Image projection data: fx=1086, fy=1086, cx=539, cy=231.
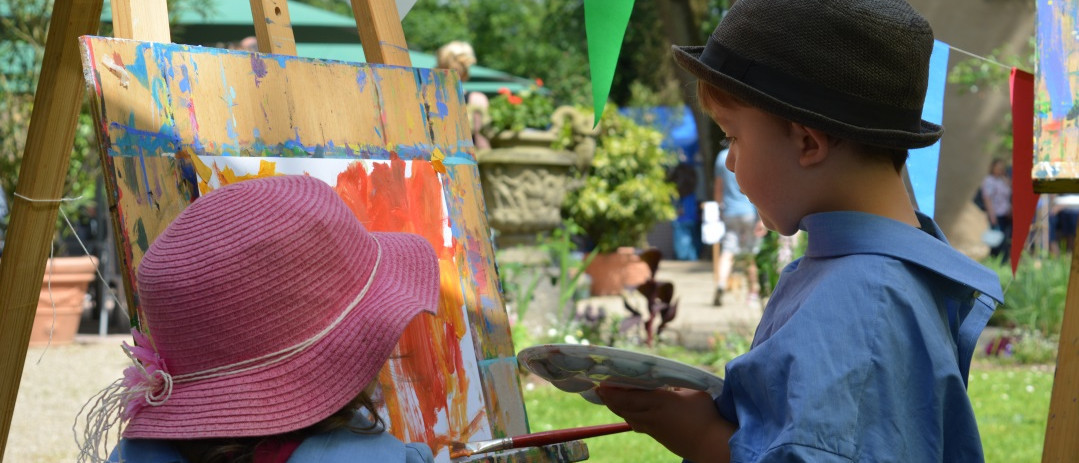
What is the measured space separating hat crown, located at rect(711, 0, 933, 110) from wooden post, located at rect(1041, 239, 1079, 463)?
67cm

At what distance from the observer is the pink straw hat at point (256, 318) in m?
1.29

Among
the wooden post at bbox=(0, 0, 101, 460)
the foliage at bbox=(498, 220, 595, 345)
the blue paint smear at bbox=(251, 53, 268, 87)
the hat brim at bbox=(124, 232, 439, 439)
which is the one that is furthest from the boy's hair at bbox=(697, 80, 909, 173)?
the foliage at bbox=(498, 220, 595, 345)

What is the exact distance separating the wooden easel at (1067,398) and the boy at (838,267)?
17.8 inches

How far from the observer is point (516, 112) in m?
6.82

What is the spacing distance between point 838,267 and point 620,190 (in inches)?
315

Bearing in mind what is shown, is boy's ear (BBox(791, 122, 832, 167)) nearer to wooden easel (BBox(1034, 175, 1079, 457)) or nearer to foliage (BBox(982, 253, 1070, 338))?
wooden easel (BBox(1034, 175, 1079, 457))

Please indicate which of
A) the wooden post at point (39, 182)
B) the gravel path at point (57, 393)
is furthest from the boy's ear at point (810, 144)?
the gravel path at point (57, 393)

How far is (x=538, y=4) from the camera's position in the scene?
25.4m

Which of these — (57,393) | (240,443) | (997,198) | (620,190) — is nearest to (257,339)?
(240,443)

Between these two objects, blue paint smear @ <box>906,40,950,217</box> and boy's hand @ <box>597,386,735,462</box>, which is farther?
blue paint smear @ <box>906,40,950,217</box>

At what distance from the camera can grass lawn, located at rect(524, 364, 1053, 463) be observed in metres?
4.14

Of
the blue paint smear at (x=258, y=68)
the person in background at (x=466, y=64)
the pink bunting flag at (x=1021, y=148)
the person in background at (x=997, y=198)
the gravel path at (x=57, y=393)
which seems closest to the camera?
the blue paint smear at (x=258, y=68)

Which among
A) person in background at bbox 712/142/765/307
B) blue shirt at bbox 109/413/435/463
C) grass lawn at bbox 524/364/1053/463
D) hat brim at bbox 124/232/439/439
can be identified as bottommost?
grass lawn at bbox 524/364/1053/463

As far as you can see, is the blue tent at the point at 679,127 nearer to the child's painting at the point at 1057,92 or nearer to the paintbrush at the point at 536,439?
the child's painting at the point at 1057,92
